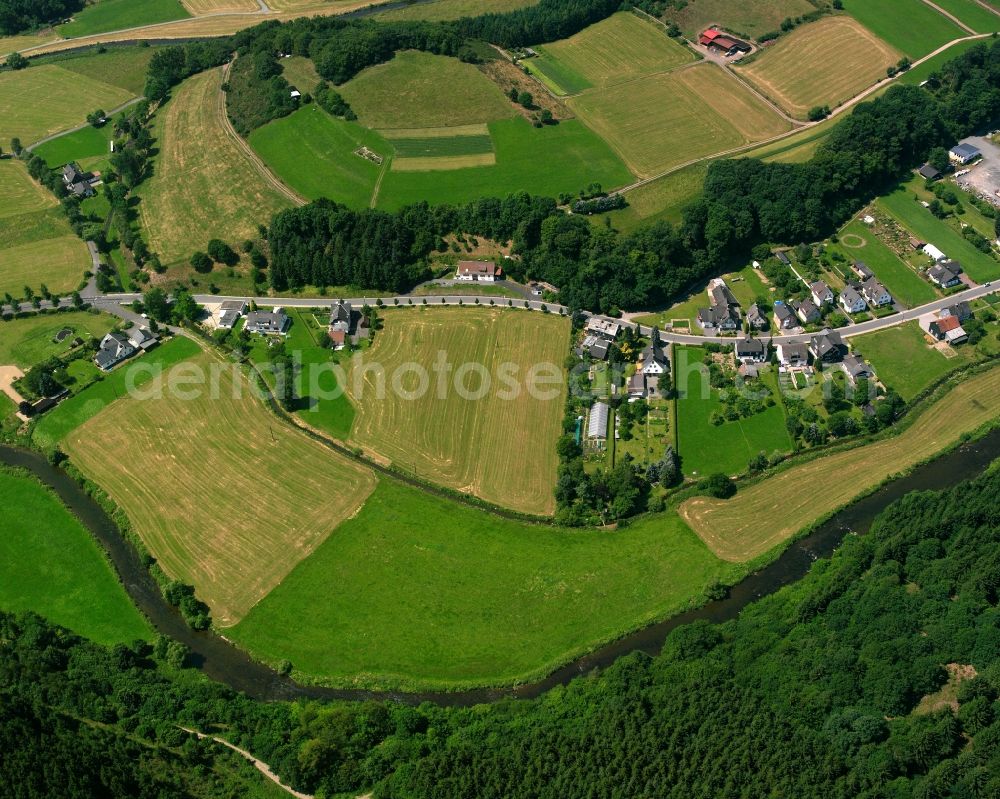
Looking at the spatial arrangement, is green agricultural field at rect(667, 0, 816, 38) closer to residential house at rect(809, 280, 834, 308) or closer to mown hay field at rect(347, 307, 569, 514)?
residential house at rect(809, 280, 834, 308)

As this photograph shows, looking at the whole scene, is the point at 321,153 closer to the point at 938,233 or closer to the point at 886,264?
the point at 886,264

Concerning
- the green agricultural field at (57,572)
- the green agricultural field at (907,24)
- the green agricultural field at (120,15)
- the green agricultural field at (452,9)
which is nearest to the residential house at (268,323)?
the green agricultural field at (57,572)

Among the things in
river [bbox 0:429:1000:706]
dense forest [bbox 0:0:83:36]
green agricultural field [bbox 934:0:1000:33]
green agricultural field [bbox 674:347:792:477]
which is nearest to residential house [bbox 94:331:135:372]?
river [bbox 0:429:1000:706]

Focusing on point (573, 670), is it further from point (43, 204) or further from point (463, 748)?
point (43, 204)

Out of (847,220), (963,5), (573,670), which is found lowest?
(573,670)

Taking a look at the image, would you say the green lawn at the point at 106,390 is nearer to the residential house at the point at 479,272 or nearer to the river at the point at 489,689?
the river at the point at 489,689

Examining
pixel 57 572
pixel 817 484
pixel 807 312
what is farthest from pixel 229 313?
pixel 817 484

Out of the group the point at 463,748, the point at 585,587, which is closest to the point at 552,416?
the point at 585,587
